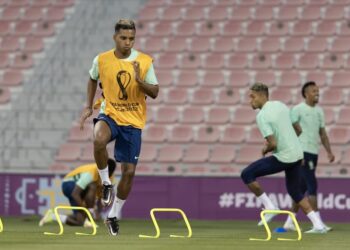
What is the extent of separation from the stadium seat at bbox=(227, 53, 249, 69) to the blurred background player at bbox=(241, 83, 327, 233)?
9464mm

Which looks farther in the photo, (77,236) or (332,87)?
(332,87)

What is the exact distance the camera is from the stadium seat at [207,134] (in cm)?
2128

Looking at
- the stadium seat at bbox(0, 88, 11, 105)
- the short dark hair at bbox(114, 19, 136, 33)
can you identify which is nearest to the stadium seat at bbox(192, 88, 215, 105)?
the stadium seat at bbox(0, 88, 11, 105)

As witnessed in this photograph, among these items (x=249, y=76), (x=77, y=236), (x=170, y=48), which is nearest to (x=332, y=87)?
(x=249, y=76)

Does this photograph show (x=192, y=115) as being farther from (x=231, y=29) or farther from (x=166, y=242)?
(x=166, y=242)

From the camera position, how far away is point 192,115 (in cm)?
2194

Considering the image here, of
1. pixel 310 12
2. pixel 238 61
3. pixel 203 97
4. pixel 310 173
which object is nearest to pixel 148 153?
pixel 203 97

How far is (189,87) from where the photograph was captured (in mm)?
22938

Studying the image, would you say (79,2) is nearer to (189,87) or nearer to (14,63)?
(14,63)

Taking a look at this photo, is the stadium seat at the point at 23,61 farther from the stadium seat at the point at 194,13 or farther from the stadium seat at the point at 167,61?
the stadium seat at the point at 194,13

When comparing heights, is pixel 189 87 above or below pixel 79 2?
below

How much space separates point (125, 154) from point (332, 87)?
441 inches

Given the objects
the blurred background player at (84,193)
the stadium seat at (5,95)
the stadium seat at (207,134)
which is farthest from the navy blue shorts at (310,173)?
the stadium seat at (5,95)

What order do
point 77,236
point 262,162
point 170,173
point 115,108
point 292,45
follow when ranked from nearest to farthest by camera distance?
point 115,108, point 77,236, point 262,162, point 170,173, point 292,45
